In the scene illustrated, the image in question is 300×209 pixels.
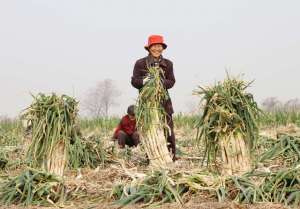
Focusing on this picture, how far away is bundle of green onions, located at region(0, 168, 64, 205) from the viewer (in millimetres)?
5379

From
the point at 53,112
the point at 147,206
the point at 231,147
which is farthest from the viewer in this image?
the point at 53,112

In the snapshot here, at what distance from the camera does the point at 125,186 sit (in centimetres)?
520

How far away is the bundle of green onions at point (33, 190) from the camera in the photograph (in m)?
5.38

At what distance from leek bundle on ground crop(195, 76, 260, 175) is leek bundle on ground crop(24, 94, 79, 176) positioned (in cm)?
154

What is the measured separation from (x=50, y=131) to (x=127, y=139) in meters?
3.50

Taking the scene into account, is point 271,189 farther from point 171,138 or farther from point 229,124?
point 171,138

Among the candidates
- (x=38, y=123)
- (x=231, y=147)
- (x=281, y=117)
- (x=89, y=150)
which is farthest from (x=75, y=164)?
(x=281, y=117)

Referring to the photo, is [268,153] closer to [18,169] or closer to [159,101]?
[159,101]

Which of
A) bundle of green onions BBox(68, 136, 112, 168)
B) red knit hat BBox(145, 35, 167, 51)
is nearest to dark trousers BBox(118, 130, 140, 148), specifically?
bundle of green onions BBox(68, 136, 112, 168)

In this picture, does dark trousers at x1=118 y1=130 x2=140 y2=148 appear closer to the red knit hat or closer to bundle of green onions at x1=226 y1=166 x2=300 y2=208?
the red knit hat

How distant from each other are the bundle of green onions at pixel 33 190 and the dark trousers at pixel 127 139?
12.9 ft

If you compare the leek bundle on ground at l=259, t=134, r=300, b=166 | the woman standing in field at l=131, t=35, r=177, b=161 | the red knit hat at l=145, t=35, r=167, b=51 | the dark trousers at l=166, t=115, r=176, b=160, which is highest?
the red knit hat at l=145, t=35, r=167, b=51

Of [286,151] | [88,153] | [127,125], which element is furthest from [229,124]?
[127,125]

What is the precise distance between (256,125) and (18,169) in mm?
3551
